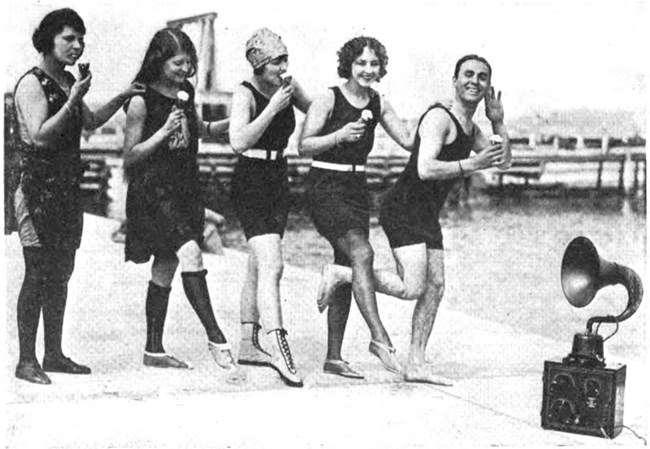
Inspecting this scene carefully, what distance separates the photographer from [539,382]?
8.71 m

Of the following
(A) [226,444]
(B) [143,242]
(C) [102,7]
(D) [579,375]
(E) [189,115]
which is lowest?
(A) [226,444]

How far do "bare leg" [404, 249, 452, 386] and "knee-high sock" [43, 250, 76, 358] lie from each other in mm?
2196

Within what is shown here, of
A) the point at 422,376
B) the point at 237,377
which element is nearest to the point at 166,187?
the point at 237,377

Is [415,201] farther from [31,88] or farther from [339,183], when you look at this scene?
[31,88]

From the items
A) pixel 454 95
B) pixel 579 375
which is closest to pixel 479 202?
pixel 454 95

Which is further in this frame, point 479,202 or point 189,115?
point 479,202

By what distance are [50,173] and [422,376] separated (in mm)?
2646

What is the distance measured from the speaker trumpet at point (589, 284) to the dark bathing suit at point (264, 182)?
181 centimetres

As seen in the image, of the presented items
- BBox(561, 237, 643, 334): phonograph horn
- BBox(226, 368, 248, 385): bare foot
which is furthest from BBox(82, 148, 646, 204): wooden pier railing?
BBox(226, 368, 248, 385): bare foot

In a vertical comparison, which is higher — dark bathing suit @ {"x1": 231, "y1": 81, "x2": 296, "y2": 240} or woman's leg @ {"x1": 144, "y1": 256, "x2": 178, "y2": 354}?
dark bathing suit @ {"x1": 231, "y1": 81, "x2": 296, "y2": 240}

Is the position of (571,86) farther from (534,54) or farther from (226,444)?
(226,444)

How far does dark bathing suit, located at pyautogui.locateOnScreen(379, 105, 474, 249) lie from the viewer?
28.1 ft

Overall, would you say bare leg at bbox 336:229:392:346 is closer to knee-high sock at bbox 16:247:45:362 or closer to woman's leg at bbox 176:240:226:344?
woman's leg at bbox 176:240:226:344

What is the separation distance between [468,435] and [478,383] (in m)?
0.69
